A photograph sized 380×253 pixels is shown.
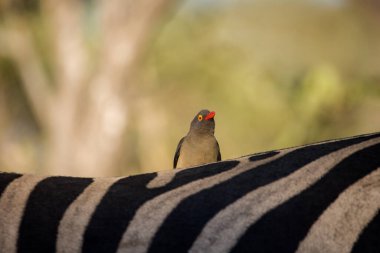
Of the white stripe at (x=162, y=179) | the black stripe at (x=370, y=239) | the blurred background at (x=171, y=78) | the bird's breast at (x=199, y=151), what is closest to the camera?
the black stripe at (x=370, y=239)

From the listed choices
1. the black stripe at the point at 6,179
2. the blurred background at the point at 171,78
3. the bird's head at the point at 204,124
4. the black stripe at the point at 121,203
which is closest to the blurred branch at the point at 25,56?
the blurred background at the point at 171,78

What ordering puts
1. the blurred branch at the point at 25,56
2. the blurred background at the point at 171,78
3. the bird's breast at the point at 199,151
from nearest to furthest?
the bird's breast at the point at 199,151
the blurred background at the point at 171,78
the blurred branch at the point at 25,56

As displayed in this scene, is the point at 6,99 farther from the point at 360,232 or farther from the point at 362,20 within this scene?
the point at 360,232

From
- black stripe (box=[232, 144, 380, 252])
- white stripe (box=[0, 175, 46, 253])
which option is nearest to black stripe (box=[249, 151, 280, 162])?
black stripe (box=[232, 144, 380, 252])

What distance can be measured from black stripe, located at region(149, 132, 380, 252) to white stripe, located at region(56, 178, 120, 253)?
11cm

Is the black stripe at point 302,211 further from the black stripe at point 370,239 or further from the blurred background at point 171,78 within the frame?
the blurred background at point 171,78

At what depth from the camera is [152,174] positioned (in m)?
A: 1.07

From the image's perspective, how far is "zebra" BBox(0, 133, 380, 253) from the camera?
2.95 ft

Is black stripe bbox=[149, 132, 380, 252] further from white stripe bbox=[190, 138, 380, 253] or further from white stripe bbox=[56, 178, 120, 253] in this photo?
white stripe bbox=[56, 178, 120, 253]

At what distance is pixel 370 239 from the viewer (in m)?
0.88

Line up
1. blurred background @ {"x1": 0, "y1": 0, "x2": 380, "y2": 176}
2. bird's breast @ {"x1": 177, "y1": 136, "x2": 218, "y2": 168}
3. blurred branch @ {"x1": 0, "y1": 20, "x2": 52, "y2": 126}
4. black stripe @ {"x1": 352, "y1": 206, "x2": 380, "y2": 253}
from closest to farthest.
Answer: black stripe @ {"x1": 352, "y1": 206, "x2": 380, "y2": 253}, bird's breast @ {"x1": 177, "y1": 136, "x2": 218, "y2": 168}, blurred background @ {"x1": 0, "y1": 0, "x2": 380, "y2": 176}, blurred branch @ {"x1": 0, "y1": 20, "x2": 52, "y2": 126}

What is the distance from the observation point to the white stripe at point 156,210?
0.94m

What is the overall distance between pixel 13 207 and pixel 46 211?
0.18ft

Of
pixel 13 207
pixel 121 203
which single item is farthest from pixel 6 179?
pixel 121 203
